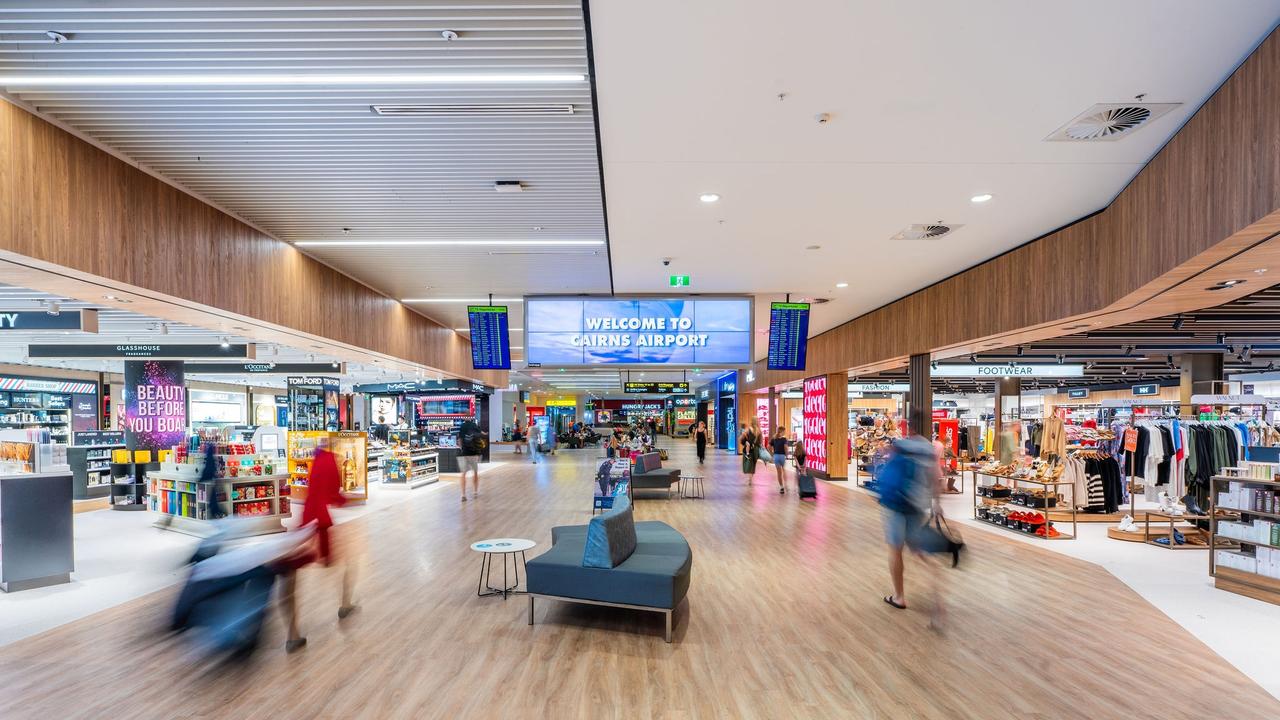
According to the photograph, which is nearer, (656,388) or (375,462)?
(375,462)

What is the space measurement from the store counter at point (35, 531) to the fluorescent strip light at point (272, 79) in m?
4.40

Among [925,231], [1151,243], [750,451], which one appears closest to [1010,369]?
[750,451]

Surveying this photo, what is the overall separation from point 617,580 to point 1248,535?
6198mm

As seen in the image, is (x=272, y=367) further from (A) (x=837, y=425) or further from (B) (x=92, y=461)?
(A) (x=837, y=425)

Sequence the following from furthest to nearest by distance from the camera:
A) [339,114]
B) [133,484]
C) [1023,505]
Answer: [133,484] < [1023,505] < [339,114]

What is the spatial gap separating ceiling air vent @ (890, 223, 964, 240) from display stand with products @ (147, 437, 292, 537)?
9314mm

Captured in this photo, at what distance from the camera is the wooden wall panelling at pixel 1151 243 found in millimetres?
3623

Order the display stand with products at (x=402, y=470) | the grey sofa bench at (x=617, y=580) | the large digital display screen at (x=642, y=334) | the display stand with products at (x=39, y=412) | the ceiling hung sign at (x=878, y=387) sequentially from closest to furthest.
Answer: the grey sofa bench at (x=617, y=580)
the large digital display screen at (x=642, y=334)
the display stand with products at (x=402, y=470)
the display stand with products at (x=39, y=412)
the ceiling hung sign at (x=878, y=387)

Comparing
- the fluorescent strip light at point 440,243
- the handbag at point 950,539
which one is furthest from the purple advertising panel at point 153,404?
the handbag at point 950,539

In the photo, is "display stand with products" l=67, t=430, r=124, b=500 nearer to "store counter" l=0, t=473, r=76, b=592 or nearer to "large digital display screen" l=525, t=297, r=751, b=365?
"store counter" l=0, t=473, r=76, b=592

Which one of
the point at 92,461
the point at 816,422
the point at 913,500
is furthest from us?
the point at 816,422

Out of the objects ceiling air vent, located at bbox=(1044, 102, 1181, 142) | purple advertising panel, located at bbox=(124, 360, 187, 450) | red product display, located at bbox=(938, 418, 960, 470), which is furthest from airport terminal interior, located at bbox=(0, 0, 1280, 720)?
red product display, located at bbox=(938, 418, 960, 470)

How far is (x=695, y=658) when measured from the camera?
4.40 m

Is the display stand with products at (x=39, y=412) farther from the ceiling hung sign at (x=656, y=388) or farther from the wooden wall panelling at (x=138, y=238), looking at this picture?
the ceiling hung sign at (x=656, y=388)
